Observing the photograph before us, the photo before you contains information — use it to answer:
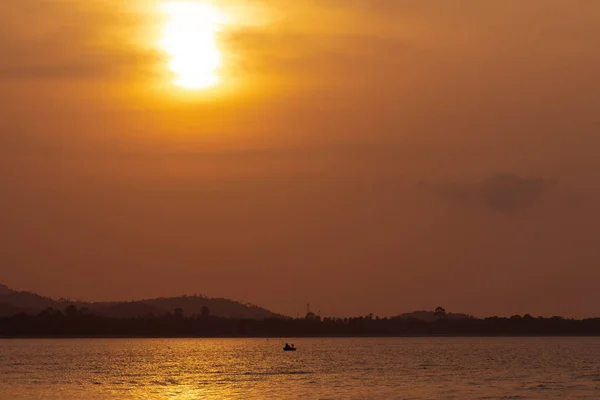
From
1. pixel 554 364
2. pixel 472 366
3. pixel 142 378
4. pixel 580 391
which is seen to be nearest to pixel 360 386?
pixel 580 391

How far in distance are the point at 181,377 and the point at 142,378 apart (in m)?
5.66

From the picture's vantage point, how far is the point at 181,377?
515ft

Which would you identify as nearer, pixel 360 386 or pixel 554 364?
pixel 360 386

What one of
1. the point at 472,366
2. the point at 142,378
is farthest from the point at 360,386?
the point at 472,366

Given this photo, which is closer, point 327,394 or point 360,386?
point 327,394

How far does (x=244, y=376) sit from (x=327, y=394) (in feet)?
126

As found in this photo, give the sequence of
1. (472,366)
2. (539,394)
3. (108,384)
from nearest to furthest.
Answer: (539,394)
(108,384)
(472,366)

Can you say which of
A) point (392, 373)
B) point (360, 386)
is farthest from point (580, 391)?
point (392, 373)

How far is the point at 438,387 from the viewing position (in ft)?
431

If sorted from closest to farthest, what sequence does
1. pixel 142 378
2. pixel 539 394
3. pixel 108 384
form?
pixel 539 394 → pixel 108 384 → pixel 142 378

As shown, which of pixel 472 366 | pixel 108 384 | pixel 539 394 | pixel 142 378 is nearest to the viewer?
pixel 539 394

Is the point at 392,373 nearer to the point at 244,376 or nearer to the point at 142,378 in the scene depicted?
the point at 244,376

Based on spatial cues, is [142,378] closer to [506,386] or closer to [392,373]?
[392,373]

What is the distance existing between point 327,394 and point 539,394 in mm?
23832
